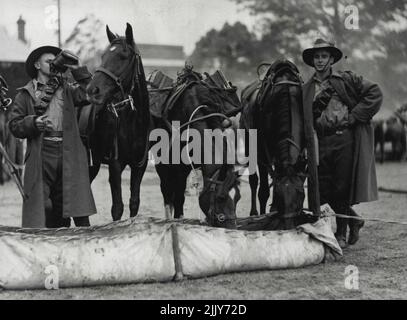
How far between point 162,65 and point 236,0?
861cm

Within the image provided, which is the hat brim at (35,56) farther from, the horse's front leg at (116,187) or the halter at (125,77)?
the horse's front leg at (116,187)

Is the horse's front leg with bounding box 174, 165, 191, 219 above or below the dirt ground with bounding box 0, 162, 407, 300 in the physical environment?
above

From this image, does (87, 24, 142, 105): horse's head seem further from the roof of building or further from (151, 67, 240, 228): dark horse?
the roof of building

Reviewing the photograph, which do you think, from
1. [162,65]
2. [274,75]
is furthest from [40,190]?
[162,65]

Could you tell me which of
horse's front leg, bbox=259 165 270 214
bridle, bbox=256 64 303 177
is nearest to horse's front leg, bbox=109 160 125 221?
bridle, bbox=256 64 303 177

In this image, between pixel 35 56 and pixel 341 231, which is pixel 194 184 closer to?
pixel 341 231

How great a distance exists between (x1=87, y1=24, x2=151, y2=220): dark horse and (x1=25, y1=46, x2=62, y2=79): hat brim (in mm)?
497

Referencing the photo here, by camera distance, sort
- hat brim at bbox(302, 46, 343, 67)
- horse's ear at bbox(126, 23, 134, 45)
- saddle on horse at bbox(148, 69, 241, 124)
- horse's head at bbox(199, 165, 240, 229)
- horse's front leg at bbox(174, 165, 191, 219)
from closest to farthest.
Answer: horse's head at bbox(199, 165, 240, 229) < horse's ear at bbox(126, 23, 134, 45) < hat brim at bbox(302, 46, 343, 67) < saddle on horse at bbox(148, 69, 241, 124) < horse's front leg at bbox(174, 165, 191, 219)

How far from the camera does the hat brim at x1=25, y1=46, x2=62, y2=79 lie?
5.52 metres

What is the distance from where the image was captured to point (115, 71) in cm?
548

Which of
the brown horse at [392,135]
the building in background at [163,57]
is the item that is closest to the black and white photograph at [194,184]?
the building in background at [163,57]

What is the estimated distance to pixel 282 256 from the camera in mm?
5285

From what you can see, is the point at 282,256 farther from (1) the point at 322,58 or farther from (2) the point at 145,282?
(1) the point at 322,58

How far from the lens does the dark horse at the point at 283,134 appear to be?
5.43m
